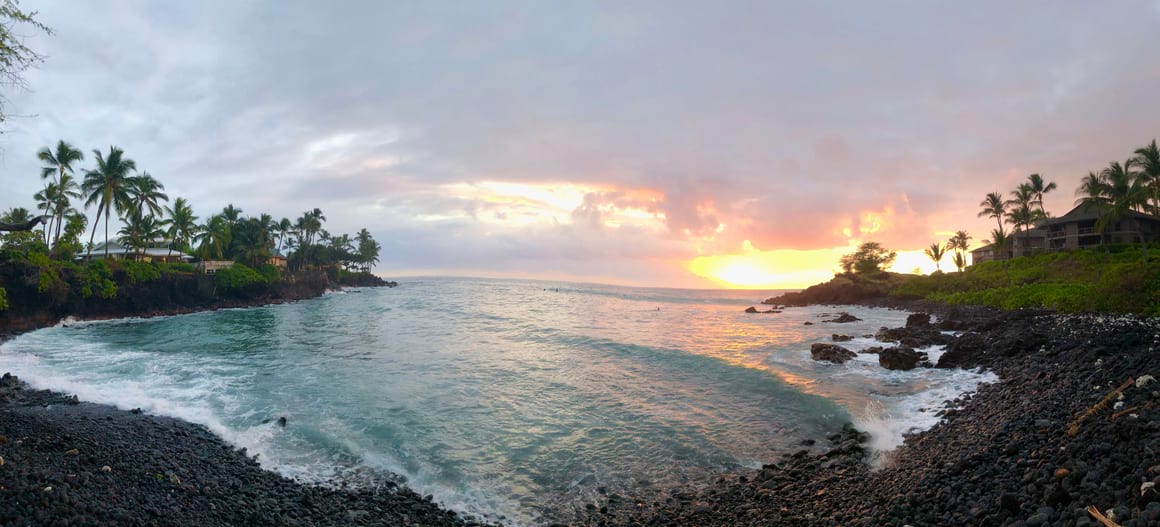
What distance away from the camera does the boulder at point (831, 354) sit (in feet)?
70.1

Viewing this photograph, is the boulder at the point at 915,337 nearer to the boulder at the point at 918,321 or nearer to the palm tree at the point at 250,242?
the boulder at the point at 918,321

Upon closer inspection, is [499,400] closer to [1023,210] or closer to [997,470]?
[997,470]

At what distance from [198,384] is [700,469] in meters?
17.8

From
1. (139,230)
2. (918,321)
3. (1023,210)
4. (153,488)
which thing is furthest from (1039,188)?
(139,230)

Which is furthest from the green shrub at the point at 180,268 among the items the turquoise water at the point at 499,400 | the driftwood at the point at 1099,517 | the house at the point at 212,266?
the driftwood at the point at 1099,517

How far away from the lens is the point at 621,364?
22.8m

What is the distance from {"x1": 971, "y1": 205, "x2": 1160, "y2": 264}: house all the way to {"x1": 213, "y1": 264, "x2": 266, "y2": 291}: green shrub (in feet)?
312

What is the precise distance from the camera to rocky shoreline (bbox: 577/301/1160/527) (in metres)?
5.50

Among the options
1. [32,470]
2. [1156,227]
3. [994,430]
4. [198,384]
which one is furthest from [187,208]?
[1156,227]

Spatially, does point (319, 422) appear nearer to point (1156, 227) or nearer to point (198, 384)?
point (198, 384)

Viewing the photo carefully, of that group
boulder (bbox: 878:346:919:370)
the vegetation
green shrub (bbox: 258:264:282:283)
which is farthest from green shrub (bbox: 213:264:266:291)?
the vegetation

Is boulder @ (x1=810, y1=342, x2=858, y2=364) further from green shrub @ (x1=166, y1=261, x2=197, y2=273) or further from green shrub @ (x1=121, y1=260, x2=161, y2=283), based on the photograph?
green shrub @ (x1=166, y1=261, x2=197, y2=273)

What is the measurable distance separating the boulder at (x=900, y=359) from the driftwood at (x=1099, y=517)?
15.7 m

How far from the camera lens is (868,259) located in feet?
259
